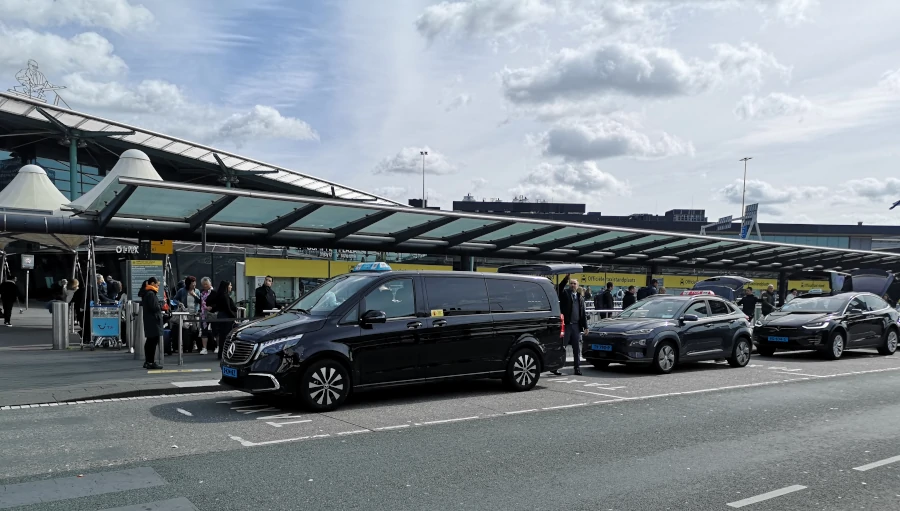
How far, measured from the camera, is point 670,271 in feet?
138

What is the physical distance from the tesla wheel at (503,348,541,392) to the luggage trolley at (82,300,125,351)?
9492mm

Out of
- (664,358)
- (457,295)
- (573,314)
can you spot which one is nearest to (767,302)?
(664,358)

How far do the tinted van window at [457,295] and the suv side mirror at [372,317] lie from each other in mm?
905

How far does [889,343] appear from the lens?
18656 millimetres

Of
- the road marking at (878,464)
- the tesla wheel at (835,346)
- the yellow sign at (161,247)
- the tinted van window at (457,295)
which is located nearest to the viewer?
the road marking at (878,464)

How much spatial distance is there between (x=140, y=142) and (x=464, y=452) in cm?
3861

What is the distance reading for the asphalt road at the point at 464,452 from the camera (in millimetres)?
5379

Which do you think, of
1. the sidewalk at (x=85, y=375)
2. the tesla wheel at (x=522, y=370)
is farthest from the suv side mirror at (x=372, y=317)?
the sidewalk at (x=85, y=375)

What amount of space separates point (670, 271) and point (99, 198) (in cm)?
3390

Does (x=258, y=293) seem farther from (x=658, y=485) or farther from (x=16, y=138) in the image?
(x=16, y=138)

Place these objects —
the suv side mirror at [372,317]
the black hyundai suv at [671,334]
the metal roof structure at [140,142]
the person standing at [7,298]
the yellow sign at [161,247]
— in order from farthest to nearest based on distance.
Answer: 1. the metal roof structure at [140,142]
2. the person standing at [7,298]
3. the yellow sign at [161,247]
4. the black hyundai suv at [671,334]
5. the suv side mirror at [372,317]

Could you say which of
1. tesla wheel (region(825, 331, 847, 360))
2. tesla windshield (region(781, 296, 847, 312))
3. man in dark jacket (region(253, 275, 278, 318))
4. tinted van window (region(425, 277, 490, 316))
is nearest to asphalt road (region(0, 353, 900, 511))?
tinted van window (region(425, 277, 490, 316))

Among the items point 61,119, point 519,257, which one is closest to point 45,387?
point 519,257

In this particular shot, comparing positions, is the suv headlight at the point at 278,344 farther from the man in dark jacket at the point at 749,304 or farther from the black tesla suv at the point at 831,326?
the man in dark jacket at the point at 749,304
